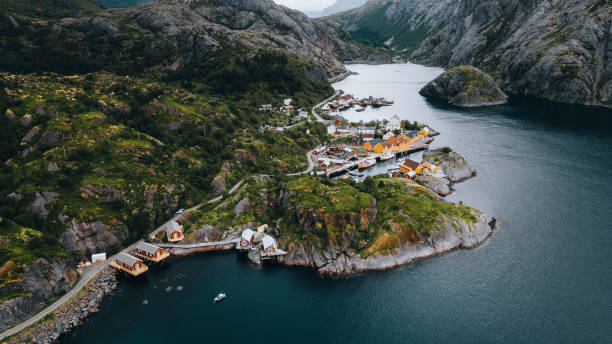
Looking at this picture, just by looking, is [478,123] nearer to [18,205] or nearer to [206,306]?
[206,306]

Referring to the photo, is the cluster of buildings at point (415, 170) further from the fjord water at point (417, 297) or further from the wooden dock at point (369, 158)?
the fjord water at point (417, 297)

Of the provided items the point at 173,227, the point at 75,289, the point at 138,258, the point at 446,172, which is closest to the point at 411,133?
the point at 446,172

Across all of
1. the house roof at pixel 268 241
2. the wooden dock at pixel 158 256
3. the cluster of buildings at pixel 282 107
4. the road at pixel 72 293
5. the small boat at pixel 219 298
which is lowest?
the small boat at pixel 219 298

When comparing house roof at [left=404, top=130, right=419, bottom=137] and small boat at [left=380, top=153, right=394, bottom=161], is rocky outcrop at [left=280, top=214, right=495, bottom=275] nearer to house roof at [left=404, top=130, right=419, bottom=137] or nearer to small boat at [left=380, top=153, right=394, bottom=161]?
small boat at [left=380, top=153, right=394, bottom=161]

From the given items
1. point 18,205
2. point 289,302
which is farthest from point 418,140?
point 18,205

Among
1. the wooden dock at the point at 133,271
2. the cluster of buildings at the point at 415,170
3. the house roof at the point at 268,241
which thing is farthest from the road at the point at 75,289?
the cluster of buildings at the point at 415,170
